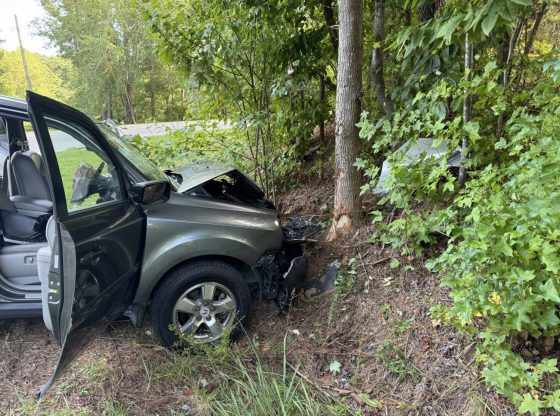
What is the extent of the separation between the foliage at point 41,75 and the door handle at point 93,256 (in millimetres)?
28990

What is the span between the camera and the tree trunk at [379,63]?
3.88m

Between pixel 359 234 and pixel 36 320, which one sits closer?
pixel 36 320

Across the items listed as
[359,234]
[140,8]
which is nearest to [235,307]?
[359,234]

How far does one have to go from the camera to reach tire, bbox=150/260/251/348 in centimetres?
289

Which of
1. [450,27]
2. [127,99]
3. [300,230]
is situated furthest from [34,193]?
[127,99]

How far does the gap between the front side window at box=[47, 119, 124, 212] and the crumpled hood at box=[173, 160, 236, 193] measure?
0.56 m

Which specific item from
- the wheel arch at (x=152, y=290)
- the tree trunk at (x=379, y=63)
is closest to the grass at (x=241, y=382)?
the wheel arch at (x=152, y=290)

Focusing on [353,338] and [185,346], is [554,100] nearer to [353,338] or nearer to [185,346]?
[353,338]

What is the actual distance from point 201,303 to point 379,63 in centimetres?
286

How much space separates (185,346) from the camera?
2.95 m

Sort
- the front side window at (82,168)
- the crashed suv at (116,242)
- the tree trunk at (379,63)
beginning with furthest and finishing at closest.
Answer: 1. the tree trunk at (379,63)
2. the front side window at (82,168)
3. the crashed suv at (116,242)

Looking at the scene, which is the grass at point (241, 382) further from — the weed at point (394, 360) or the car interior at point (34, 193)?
the car interior at point (34, 193)

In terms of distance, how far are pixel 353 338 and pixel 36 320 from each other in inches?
106

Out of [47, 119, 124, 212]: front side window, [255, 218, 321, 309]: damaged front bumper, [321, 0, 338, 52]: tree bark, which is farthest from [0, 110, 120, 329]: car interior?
[321, 0, 338, 52]: tree bark
